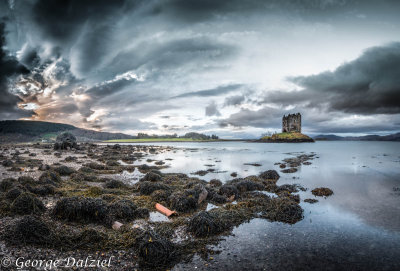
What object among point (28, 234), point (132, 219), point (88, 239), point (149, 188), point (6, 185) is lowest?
point (132, 219)

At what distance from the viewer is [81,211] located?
6.62 m

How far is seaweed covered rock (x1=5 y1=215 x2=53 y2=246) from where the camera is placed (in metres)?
4.71

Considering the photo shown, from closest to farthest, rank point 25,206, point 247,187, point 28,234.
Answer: point 28,234 < point 25,206 < point 247,187

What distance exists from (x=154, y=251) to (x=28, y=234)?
131 inches

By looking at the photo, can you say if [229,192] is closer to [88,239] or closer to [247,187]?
[247,187]

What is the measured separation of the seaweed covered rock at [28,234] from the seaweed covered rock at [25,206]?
179 centimetres

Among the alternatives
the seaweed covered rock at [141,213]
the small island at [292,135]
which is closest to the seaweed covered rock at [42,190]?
the seaweed covered rock at [141,213]

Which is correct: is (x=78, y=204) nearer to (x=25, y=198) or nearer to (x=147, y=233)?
(x=25, y=198)

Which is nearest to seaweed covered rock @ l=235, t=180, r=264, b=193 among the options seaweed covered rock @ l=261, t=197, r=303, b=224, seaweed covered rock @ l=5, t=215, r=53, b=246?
seaweed covered rock @ l=261, t=197, r=303, b=224

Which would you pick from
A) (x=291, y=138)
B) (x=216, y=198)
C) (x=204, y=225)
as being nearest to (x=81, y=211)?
(x=204, y=225)

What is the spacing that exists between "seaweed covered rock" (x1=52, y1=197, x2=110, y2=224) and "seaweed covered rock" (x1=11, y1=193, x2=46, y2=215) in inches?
27.1

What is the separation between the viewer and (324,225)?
693 cm

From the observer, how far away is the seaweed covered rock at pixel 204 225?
19.5ft

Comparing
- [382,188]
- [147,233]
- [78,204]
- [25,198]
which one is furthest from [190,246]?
[382,188]
